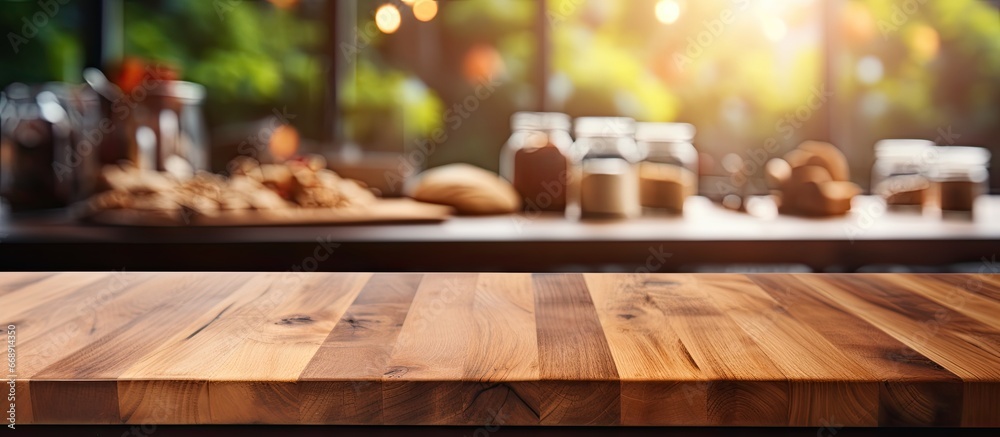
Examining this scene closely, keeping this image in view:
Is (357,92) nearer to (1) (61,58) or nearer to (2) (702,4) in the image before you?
(1) (61,58)

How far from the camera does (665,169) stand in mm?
1662

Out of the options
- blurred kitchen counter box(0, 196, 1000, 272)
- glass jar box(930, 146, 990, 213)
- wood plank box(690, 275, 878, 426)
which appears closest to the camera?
wood plank box(690, 275, 878, 426)

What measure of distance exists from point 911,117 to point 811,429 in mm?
2020

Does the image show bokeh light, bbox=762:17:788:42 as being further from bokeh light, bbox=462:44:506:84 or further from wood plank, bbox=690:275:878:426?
wood plank, bbox=690:275:878:426

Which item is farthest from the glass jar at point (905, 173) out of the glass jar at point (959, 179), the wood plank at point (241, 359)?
the wood plank at point (241, 359)

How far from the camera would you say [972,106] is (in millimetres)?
2232

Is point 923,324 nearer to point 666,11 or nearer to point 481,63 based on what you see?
point 666,11

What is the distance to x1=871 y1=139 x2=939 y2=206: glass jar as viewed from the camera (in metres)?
1.66

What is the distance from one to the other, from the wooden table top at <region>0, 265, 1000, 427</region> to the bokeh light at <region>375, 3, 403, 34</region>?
1.40 m

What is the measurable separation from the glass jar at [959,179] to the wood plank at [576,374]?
1.18 metres

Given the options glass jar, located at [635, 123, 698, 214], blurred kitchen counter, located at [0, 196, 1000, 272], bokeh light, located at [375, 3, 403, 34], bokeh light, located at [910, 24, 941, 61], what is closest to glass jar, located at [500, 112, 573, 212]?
glass jar, located at [635, 123, 698, 214]

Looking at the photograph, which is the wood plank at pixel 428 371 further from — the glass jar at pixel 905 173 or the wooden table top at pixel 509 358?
the glass jar at pixel 905 173

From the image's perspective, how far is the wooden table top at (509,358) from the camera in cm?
53

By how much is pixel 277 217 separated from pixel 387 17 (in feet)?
2.81
